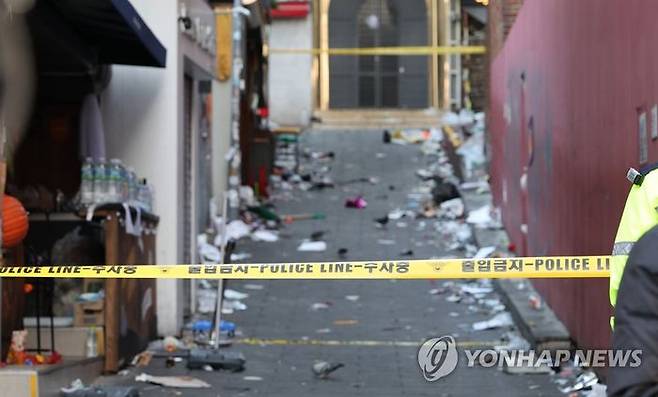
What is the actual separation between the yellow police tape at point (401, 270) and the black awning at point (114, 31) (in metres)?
3.04

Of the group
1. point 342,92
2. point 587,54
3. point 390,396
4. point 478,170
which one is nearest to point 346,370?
point 390,396

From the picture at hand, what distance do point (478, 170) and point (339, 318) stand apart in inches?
448

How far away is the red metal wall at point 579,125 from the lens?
8.30 m

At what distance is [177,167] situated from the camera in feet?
40.9

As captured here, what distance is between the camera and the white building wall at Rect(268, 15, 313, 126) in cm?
3328

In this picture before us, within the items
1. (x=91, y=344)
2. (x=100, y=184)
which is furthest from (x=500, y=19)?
(x=91, y=344)

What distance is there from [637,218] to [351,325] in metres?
10.3

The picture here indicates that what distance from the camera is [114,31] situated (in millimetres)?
10242

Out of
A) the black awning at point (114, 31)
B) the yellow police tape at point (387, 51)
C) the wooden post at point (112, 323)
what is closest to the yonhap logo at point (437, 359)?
the wooden post at point (112, 323)

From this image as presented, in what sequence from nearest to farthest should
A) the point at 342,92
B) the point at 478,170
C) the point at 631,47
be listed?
1. the point at 631,47
2. the point at 478,170
3. the point at 342,92

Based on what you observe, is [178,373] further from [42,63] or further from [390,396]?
[42,63]
